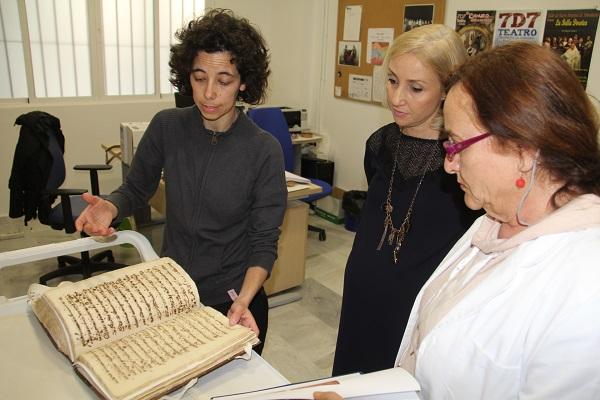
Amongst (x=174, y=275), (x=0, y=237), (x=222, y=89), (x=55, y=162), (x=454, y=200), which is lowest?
(x=0, y=237)

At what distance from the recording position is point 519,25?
3.21m

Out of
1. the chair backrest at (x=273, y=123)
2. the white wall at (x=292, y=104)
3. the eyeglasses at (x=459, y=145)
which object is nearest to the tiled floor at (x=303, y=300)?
the white wall at (x=292, y=104)

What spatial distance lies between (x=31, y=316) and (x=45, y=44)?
392 centimetres

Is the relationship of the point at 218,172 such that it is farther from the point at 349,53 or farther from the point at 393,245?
the point at 349,53

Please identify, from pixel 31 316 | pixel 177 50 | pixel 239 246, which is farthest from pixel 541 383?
pixel 177 50

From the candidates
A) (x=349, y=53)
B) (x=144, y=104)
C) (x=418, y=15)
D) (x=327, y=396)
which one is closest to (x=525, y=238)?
(x=327, y=396)

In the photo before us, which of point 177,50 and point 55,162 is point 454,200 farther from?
point 55,162

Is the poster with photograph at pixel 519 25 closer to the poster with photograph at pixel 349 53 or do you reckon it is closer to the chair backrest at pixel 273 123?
the poster with photograph at pixel 349 53

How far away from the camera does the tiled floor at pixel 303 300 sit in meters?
2.58

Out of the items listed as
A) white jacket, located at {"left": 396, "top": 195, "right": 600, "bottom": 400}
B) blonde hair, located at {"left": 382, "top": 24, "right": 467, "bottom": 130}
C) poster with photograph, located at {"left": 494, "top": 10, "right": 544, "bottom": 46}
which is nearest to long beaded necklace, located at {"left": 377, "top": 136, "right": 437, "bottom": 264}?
blonde hair, located at {"left": 382, "top": 24, "right": 467, "bottom": 130}

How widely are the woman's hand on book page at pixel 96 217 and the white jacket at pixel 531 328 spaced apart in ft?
2.70

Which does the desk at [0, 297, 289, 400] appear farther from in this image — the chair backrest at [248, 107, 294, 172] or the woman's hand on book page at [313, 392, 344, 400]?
the chair backrest at [248, 107, 294, 172]

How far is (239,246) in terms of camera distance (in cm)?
141

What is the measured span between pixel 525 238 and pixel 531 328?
156 mm
